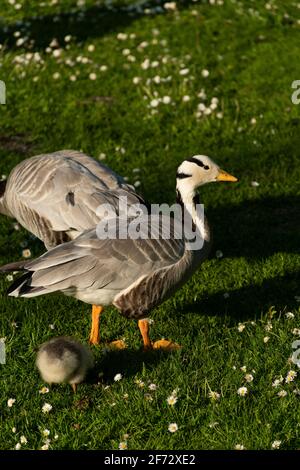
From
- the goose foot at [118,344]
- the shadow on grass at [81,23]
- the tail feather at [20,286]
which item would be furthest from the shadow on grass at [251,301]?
the shadow on grass at [81,23]

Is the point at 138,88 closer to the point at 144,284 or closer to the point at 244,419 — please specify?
the point at 144,284

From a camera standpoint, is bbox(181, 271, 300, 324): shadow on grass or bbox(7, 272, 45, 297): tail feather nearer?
bbox(7, 272, 45, 297): tail feather

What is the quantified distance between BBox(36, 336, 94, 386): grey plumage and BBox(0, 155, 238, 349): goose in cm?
52

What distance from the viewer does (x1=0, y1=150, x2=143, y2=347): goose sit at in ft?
24.0

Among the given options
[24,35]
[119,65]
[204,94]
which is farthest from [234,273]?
[24,35]

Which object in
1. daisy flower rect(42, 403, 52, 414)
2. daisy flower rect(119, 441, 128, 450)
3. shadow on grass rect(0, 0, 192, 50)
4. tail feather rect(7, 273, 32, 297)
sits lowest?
shadow on grass rect(0, 0, 192, 50)

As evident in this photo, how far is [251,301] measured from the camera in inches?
291

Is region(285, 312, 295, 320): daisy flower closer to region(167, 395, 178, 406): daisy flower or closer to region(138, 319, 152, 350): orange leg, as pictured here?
region(138, 319, 152, 350): orange leg

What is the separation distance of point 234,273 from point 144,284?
5.65ft

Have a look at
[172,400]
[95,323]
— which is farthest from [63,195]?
[172,400]

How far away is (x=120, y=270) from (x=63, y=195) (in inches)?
55.7

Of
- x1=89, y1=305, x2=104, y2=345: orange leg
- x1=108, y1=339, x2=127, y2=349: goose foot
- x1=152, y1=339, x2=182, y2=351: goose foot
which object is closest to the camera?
x1=152, y1=339, x2=182, y2=351: goose foot

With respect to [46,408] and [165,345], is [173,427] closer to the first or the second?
[46,408]

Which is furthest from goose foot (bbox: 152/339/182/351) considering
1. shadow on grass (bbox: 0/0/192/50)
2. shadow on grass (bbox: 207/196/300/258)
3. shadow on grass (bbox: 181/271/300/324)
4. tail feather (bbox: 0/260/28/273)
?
shadow on grass (bbox: 0/0/192/50)
